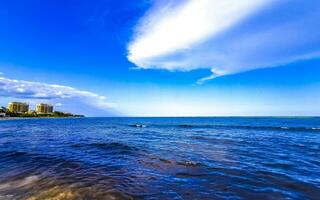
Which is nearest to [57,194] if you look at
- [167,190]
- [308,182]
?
[167,190]

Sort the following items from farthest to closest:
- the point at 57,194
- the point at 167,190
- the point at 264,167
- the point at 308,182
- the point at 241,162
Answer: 1. the point at 241,162
2. the point at 264,167
3. the point at 308,182
4. the point at 167,190
5. the point at 57,194

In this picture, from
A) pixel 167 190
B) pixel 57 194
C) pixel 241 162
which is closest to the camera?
pixel 57 194

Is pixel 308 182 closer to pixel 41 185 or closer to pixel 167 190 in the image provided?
pixel 167 190

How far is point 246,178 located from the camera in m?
10.5

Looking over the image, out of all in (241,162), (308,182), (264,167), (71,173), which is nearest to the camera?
(308,182)

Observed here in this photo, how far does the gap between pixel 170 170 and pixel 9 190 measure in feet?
22.5

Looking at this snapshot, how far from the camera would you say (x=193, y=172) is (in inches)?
452

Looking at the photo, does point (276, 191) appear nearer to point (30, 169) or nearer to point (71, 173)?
point (71, 173)

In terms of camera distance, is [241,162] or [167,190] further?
[241,162]

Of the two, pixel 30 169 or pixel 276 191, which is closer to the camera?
pixel 276 191

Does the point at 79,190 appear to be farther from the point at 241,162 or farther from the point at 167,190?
the point at 241,162

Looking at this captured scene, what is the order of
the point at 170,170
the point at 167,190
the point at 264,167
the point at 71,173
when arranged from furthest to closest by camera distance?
the point at 264,167 → the point at 170,170 → the point at 71,173 → the point at 167,190

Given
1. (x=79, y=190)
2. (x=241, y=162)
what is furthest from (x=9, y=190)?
(x=241, y=162)

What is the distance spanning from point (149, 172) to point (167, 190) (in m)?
2.91
